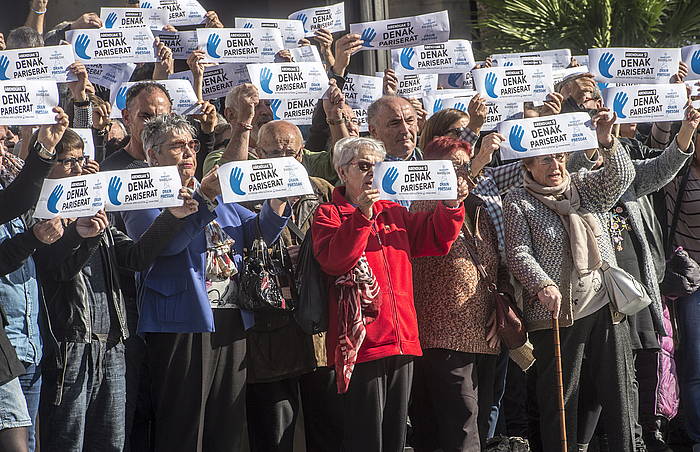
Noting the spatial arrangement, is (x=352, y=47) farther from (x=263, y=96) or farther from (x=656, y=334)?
(x=656, y=334)

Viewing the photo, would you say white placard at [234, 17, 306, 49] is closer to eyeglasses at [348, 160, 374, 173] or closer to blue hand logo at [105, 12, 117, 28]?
blue hand logo at [105, 12, 117, 28]

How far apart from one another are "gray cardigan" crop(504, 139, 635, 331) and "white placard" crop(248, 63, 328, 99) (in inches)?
54.5

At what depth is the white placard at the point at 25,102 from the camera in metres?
5.66

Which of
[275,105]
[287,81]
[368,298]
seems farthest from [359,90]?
[368,298]

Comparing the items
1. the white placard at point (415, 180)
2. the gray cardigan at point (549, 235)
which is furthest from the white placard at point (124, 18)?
the gray cardigan at point (549, 235)

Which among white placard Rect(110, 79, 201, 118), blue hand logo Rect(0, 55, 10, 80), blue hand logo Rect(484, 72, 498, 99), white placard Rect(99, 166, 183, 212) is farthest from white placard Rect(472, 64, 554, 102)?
blue hand logo Rect(0, 55, 10, 80)

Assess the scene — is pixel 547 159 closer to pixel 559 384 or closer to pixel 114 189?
pixel 559 384

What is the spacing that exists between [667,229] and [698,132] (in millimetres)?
616

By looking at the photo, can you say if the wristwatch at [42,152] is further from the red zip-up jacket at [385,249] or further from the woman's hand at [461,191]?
the woman's hand at [461,191]

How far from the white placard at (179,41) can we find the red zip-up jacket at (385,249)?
2204 millimetres

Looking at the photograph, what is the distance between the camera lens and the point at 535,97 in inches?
289

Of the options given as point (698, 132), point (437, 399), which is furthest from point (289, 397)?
point (698, 132)

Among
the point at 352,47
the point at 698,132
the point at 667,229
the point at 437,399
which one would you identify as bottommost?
the point at 437,399

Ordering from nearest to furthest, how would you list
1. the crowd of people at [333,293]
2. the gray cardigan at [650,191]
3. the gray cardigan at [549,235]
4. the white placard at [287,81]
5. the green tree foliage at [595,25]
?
the crowd of people at [333,293] < the gray cardigan at [549,235] < the gray cardigan at [650,191] < the white placard at [287,81] < the green tree foliage at [595,25]
